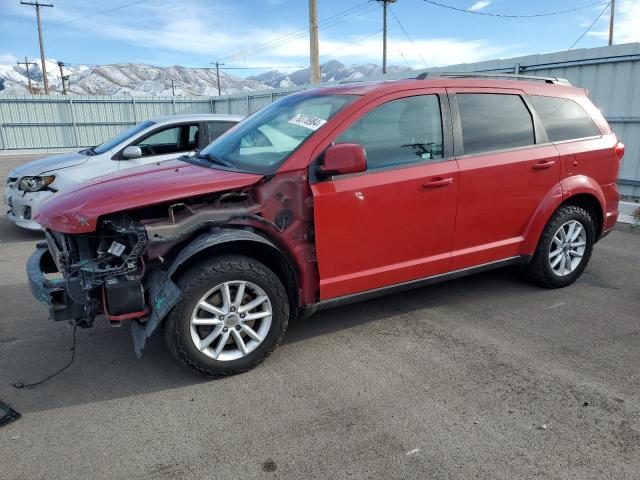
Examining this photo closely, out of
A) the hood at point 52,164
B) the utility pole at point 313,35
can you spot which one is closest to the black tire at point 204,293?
the hood at point 52,164

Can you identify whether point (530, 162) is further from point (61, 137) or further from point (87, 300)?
point (61, 137)

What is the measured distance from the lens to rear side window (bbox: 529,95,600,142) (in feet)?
14.6

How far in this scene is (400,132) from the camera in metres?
3.74

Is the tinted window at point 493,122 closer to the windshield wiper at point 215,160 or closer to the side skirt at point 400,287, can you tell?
the side skirt at point 400,287

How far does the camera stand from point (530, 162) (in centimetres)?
423

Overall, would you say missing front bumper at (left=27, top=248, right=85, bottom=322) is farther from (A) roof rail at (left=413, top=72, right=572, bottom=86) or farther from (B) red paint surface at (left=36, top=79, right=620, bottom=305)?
(A) roof rail at (left=413, top=72, right=572, bottom=86)

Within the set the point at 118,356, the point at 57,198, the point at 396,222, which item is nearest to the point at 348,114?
the point at 396,222

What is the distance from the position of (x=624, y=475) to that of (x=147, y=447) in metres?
2.40

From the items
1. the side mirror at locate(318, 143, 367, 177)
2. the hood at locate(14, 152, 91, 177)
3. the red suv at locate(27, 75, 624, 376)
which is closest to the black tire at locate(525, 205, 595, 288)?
the red suv at locate(27, 75, 624, 376)

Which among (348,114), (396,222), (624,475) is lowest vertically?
(624,475)

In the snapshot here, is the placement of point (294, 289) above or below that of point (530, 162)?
below

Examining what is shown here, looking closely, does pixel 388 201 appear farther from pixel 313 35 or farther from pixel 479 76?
pixel 313 35

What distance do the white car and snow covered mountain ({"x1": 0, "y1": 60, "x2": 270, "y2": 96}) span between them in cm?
7915

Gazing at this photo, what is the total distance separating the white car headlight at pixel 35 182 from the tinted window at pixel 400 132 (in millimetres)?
4952
